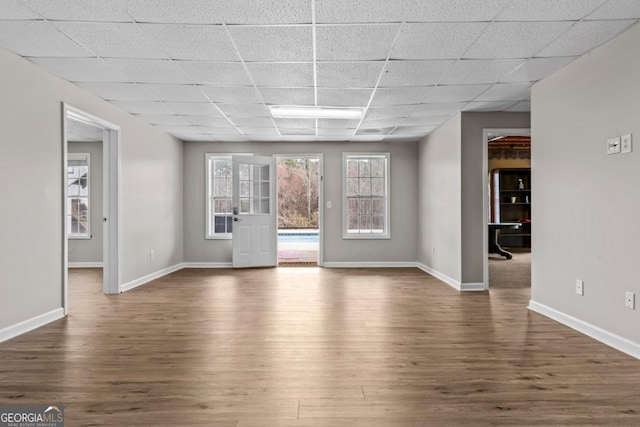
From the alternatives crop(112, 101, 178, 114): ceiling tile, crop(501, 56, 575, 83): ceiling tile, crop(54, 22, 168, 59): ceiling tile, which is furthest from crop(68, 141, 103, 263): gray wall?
crop(501, 56, 575, 83): ceiling tile

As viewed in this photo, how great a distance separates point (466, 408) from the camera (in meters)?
1.96

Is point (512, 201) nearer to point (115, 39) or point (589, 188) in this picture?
point (589, 188)

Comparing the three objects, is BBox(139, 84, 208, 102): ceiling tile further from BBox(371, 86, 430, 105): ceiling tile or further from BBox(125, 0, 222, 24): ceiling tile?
BBox(371, 86, 430, 105): ceiling tile

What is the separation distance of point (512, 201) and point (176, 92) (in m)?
8.77

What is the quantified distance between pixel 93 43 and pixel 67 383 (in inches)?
94.2

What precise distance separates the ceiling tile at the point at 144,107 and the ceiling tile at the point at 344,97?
190cm

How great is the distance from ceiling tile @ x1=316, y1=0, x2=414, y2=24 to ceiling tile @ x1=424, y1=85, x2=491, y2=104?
163cm

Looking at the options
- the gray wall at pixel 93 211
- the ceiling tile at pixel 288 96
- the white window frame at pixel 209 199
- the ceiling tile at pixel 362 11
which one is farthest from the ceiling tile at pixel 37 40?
the gray wall at pixel 93 211

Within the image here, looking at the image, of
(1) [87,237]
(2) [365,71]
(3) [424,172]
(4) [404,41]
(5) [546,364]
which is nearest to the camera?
(5) [546,364]

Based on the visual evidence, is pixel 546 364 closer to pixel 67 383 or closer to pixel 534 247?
pixel 534 247

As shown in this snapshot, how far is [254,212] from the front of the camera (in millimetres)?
7008

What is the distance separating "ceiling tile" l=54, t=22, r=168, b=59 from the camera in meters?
2.72

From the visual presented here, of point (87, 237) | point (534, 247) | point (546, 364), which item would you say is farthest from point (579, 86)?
point (87, 237)

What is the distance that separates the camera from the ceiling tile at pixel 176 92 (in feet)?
13.1
